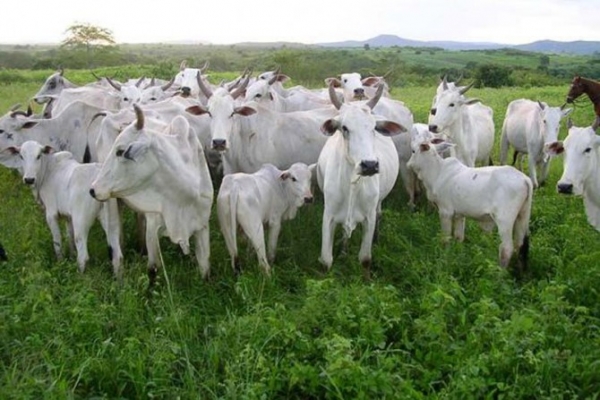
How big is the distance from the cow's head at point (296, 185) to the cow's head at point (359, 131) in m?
0.78

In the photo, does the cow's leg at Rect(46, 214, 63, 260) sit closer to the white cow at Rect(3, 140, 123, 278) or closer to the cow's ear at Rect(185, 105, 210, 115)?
the white cow at Rect(3, 140, 123, 278)

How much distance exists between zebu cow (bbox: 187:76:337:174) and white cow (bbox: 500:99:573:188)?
3013 mm

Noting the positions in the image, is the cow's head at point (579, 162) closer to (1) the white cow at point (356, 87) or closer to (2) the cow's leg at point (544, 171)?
(2) the cow's leg at point (544, 171)

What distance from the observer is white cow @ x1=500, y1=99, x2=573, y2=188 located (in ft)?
28.2

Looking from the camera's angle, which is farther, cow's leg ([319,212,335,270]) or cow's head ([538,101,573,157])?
cow's head ([538,101,573,157])

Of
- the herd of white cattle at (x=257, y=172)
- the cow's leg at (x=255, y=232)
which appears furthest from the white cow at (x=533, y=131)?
the cow's leg at (x=255, y=232)

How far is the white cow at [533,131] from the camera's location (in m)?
8.59

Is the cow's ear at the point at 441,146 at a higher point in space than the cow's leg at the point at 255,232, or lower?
higher

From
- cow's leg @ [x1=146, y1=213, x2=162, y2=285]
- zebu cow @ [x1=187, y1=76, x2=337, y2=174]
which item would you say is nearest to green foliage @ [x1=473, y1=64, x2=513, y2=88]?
zebu cow @ [x1=187, y1=76, x2=337, y2=174]

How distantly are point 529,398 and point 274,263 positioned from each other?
272 centimetres

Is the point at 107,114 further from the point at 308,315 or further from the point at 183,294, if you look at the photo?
the point at 308,315

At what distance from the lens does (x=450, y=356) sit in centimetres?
380

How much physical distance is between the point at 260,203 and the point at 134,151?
1.23 m

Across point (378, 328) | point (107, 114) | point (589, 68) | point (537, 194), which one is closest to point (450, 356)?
point (378, 328)
